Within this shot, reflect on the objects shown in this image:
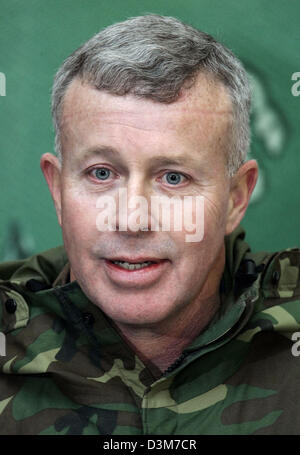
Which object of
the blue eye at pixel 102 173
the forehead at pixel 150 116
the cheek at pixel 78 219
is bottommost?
the cheek at pixel 78 219

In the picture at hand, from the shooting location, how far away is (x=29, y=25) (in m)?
2.57

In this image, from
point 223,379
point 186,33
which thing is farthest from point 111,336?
point 186,33

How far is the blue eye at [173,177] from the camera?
69.7 inches

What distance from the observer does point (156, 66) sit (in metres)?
1.74

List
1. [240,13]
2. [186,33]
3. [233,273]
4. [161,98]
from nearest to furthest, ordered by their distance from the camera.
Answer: [161,98] < [186,33] < [233,273] < [240,13]

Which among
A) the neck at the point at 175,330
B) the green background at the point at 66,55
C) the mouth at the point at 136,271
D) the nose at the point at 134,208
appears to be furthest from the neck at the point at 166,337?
the green background at the point at 66,55

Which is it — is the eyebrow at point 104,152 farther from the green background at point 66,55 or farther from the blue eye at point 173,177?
the green background at point 66,55

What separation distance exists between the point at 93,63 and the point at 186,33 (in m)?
0.24

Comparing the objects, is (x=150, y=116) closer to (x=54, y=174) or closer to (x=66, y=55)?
(x=54, y=174)

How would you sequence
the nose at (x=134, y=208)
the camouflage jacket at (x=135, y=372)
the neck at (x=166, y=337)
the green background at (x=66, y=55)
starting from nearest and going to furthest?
the nose at (x=134, y=208), the camouflage jacket at (x=135, y=372), the neck at (x=166, y=337), the green background at (x=66, y=55)

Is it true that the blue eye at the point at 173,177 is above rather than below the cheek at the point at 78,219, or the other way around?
above

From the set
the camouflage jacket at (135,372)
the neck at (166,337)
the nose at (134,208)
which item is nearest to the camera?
the nose at (134,208)

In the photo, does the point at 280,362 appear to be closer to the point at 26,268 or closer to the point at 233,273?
the point at 233,273

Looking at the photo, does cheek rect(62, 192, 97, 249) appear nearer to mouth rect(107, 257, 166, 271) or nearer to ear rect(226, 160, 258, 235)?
mouth rect(107, 257, 166, 271)
